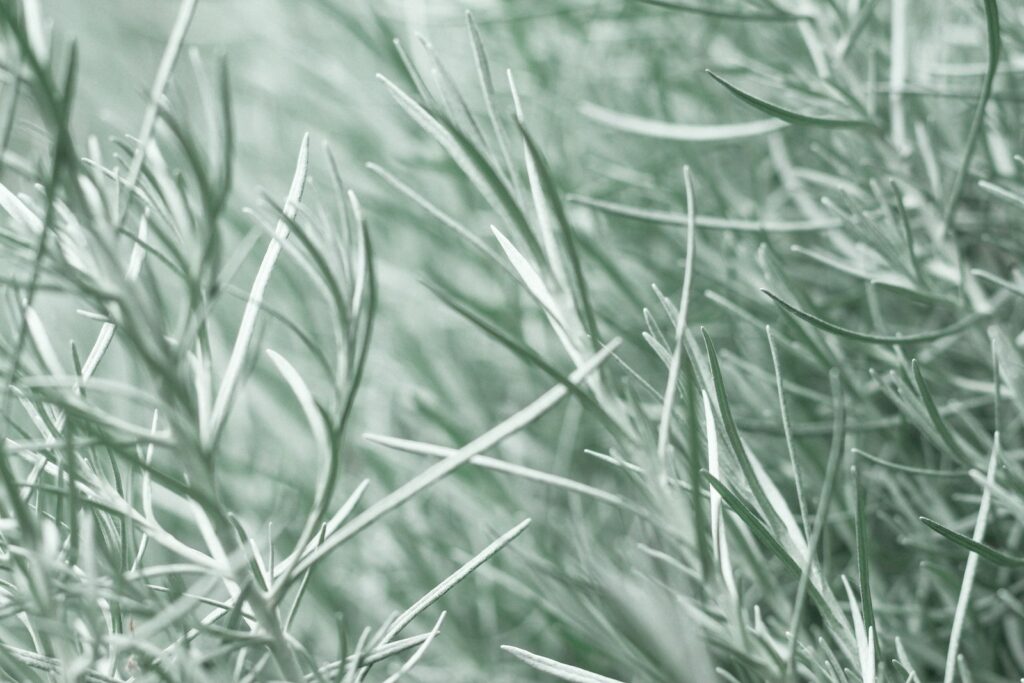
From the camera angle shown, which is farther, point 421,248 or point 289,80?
point 289,80

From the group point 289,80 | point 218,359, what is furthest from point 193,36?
point 218,359

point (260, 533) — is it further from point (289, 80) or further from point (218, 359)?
point (289, 80)

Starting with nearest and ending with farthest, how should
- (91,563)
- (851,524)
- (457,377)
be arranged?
(91,563), (851,524), (457,377)

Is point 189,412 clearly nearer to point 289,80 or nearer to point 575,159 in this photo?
point 575,159

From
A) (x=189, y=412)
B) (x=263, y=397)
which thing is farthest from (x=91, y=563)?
(x=263, y=397)

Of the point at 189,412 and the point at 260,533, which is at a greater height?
the point at 189,412

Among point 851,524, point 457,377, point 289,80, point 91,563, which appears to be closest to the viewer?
point 91,563
